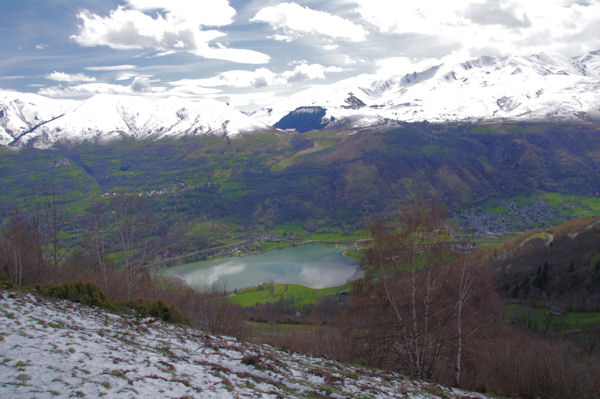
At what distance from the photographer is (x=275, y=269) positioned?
7669cm

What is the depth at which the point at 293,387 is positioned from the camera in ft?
26.6

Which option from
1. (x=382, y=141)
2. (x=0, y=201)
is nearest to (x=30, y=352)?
(x=0, y=201)

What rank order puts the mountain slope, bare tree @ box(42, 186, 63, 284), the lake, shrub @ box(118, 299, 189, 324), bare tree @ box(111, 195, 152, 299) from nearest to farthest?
shrub @ box(118, 299, 189, 324) < bare tree @ box(111, 195, 152, 299) < bare tree @ box(42, 186, 63, 284) < the mountain slope < the lake

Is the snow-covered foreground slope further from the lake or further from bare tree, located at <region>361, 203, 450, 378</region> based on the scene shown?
the lake

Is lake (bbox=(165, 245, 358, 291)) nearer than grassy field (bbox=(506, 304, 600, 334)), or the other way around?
grassy field (bbox=(506, 304, 600, 334))

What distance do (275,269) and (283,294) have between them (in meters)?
20.0

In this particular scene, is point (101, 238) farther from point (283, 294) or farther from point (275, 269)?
point (275, 269)

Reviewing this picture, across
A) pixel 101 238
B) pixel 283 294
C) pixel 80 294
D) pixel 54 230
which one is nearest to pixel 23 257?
pixel 54 230

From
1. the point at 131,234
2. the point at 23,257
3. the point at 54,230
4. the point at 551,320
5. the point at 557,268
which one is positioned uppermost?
the point at 131,234

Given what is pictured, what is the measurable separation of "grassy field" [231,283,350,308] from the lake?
336cm

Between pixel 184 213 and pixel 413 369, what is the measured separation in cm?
11245

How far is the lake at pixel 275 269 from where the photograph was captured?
66556 mm

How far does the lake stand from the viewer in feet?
218

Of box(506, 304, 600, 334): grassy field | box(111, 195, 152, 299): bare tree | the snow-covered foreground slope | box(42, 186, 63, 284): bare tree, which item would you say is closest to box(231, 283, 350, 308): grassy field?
box(506, 304, 600, 334): grassy field
